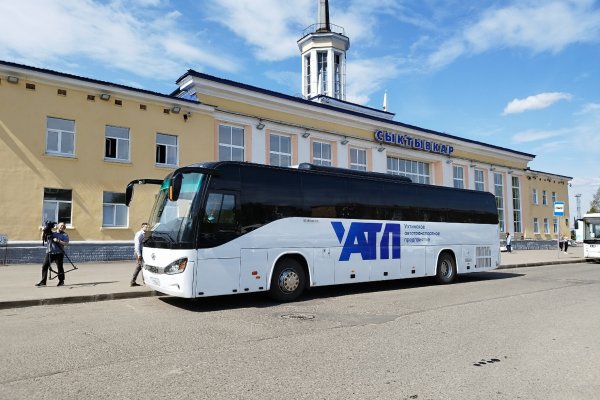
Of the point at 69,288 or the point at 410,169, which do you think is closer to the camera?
the point at 69,288

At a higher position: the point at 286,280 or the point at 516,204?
the point at 516,204

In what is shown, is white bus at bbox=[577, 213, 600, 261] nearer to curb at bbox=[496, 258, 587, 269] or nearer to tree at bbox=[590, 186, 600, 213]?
curb at bbox=[496, 258, 587, 269]

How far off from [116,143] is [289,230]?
45.6ft

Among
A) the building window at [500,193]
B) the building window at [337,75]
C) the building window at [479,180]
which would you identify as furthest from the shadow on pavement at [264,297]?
the building window at [337,75]

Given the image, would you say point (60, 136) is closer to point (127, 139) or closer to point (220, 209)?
point (127, 139)

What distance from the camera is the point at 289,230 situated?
1080cm

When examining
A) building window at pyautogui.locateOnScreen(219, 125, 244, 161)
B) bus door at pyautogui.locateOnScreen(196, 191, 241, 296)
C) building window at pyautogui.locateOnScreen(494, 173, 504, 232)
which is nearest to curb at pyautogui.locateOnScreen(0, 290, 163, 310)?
bus door at pyautogui.locateOnScreen(196, 191, 241, 296)

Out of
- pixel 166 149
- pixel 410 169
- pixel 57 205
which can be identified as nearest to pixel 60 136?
pixel 57 205

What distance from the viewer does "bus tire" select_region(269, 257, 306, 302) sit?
10484mm

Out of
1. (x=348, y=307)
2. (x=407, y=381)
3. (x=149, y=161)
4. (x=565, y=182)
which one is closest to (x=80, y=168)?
(x=149, y=161)

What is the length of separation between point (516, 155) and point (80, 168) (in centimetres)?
4119

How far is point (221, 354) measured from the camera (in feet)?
19.5

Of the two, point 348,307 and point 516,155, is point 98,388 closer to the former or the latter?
point 348,307

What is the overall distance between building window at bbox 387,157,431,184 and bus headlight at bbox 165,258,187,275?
86.1ft
